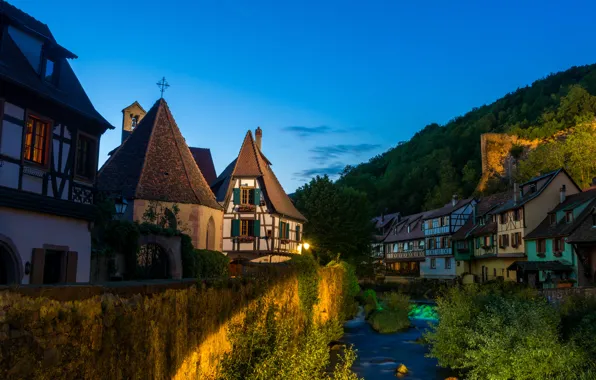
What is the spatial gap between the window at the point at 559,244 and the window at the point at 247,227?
2155cm

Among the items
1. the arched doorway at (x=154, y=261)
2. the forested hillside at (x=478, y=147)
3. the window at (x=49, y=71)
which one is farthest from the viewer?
the forested hillside at (x=478, y=147)

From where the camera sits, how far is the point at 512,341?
15.2m

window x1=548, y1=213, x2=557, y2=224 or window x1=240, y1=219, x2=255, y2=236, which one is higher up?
window x1=548, y1=213, x2=557, y2=224

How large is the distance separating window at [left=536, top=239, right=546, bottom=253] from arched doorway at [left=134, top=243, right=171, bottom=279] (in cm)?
3113

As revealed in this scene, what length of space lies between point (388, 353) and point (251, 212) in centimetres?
1687

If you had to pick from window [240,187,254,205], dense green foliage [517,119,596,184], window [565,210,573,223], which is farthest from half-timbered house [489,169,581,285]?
window [240,187,254,205]

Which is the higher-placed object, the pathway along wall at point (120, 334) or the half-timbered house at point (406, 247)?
the half-timbered house at point (406, 247)

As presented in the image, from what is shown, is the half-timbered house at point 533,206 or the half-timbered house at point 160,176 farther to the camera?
the half-timbered house at point 533,206

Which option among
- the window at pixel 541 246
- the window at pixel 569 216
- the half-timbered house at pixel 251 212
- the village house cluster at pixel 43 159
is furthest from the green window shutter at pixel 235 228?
the window at pixel 569 216

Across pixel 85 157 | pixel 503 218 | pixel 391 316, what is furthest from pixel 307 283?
pixel 503 218

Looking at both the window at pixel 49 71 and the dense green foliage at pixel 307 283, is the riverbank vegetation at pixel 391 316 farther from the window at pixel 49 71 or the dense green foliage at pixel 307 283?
the window at pixel 49 71

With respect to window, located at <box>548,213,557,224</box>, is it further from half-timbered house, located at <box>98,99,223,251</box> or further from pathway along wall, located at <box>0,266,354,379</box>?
pathway along wall, located at <box>0,266,354,379</box>

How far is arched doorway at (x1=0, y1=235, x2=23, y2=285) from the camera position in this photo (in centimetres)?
1374

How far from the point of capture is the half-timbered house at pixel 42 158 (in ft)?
45.4
